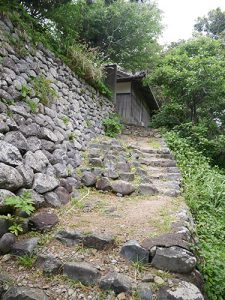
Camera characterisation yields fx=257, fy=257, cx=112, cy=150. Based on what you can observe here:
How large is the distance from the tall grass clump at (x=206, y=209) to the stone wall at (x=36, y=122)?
227cm

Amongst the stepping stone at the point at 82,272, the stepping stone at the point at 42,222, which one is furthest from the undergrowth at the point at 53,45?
→ the stepping stone at the point at 82,272

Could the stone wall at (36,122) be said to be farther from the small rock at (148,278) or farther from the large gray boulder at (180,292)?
the large gray boulder at (180,292)

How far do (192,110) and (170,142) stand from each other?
2.81m

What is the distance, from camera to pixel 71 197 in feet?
14.5

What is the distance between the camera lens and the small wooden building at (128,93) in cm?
1161

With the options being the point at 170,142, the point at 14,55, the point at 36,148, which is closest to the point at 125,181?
the point at 36,148

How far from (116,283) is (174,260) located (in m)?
0.69

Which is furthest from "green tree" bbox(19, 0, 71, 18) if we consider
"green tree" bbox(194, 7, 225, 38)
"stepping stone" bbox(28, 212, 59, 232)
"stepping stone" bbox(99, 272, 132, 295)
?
"green tree" bbox(194, 7, 225, 38)

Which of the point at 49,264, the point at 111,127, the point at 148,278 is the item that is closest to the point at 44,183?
the point at 49,264

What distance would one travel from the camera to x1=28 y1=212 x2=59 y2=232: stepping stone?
327cm

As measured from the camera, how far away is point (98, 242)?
299cm

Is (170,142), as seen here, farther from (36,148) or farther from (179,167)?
(36,148)

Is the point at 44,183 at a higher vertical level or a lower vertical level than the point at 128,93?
lower

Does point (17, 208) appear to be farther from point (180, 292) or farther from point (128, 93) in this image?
point (128, 93)
